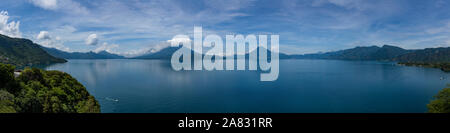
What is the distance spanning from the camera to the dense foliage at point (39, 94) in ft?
105

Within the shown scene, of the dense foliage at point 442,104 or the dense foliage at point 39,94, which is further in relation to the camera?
the dense foliage at point 442,104

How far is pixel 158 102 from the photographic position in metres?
66.7

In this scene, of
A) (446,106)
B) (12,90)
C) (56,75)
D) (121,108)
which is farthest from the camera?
(121,108)

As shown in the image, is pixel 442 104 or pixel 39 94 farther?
pixel 39 94

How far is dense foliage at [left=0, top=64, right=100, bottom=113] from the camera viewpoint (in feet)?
105

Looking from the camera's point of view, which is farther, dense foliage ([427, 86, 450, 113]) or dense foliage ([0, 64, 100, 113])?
dense foliage ([427, 86, 450, 113])

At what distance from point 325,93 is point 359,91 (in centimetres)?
1540

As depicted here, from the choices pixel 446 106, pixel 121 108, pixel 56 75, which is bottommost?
pixel 121 108

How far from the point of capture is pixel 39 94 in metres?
40.2

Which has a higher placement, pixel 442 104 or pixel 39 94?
pixel 39 94
